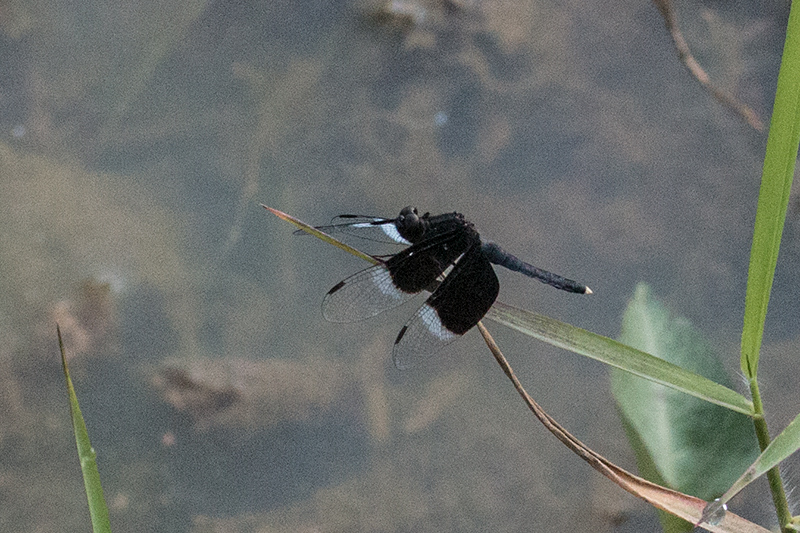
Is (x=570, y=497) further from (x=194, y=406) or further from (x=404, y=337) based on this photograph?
(x=194, y=406)

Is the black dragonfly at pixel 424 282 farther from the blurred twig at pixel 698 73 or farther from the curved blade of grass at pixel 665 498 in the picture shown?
the blurred twig at pixel 698 73

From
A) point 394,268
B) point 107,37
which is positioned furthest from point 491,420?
point 107,37

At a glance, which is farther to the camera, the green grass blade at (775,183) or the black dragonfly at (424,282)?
the black dragonfly at (424,282)

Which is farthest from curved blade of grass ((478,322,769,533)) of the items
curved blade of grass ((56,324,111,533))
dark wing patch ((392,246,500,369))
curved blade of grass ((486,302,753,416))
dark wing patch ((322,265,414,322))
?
curved blade of grass ((56,324,111,533))

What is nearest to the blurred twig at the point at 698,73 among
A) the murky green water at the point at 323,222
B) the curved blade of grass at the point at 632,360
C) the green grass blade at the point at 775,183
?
the murky green water at the point at 323,222

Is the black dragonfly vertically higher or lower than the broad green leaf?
higher

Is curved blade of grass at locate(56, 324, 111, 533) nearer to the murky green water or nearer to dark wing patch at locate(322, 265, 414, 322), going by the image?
dark wing patch at locate(322, 265, 414, 322)
